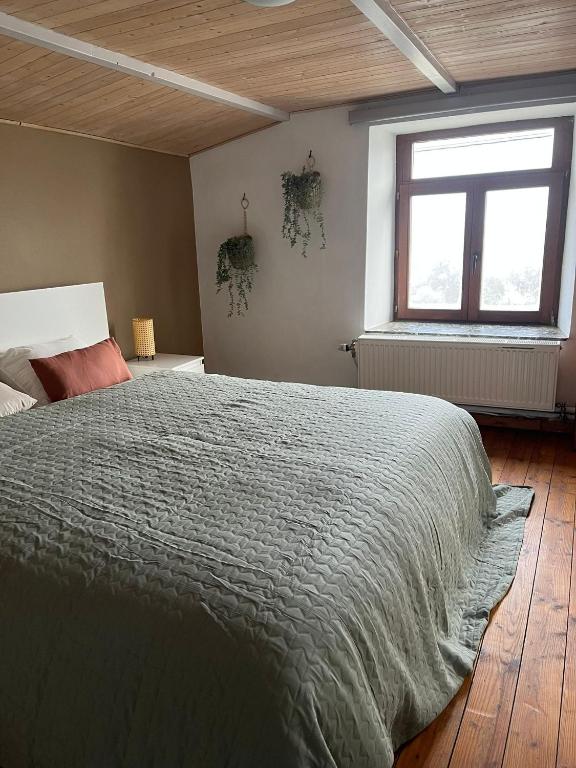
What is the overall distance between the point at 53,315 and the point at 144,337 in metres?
0.71

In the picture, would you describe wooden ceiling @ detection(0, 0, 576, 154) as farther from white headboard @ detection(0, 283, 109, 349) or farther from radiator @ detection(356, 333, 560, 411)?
radiator @ detection(356, 333, 560, 411)

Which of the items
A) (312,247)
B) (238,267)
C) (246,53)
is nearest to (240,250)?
(238,267)

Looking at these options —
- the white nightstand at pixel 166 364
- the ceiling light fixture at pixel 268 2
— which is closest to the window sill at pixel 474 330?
the white nightstand at pixel 166 364

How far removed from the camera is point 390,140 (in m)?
4.29

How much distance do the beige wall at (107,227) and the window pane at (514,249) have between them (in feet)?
7.75

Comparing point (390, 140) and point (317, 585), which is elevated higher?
point (390, 140)

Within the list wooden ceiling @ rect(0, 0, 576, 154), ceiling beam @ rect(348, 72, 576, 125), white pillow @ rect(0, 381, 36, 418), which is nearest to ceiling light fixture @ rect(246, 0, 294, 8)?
wooden ceiling @ rect(0, 0, 576, 154)

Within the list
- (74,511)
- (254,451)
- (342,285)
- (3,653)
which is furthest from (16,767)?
(342,285)

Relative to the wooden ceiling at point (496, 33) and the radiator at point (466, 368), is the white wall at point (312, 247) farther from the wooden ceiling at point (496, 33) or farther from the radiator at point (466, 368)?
the wooden ceiling at point (496, 33)

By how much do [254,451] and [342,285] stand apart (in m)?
2.52

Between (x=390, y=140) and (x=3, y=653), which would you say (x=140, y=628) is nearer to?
(x=3, y=653)

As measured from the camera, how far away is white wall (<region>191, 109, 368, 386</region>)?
417 cm

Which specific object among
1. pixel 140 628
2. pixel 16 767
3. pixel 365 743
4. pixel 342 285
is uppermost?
pixel 342 285

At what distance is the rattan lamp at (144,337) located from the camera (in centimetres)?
411
